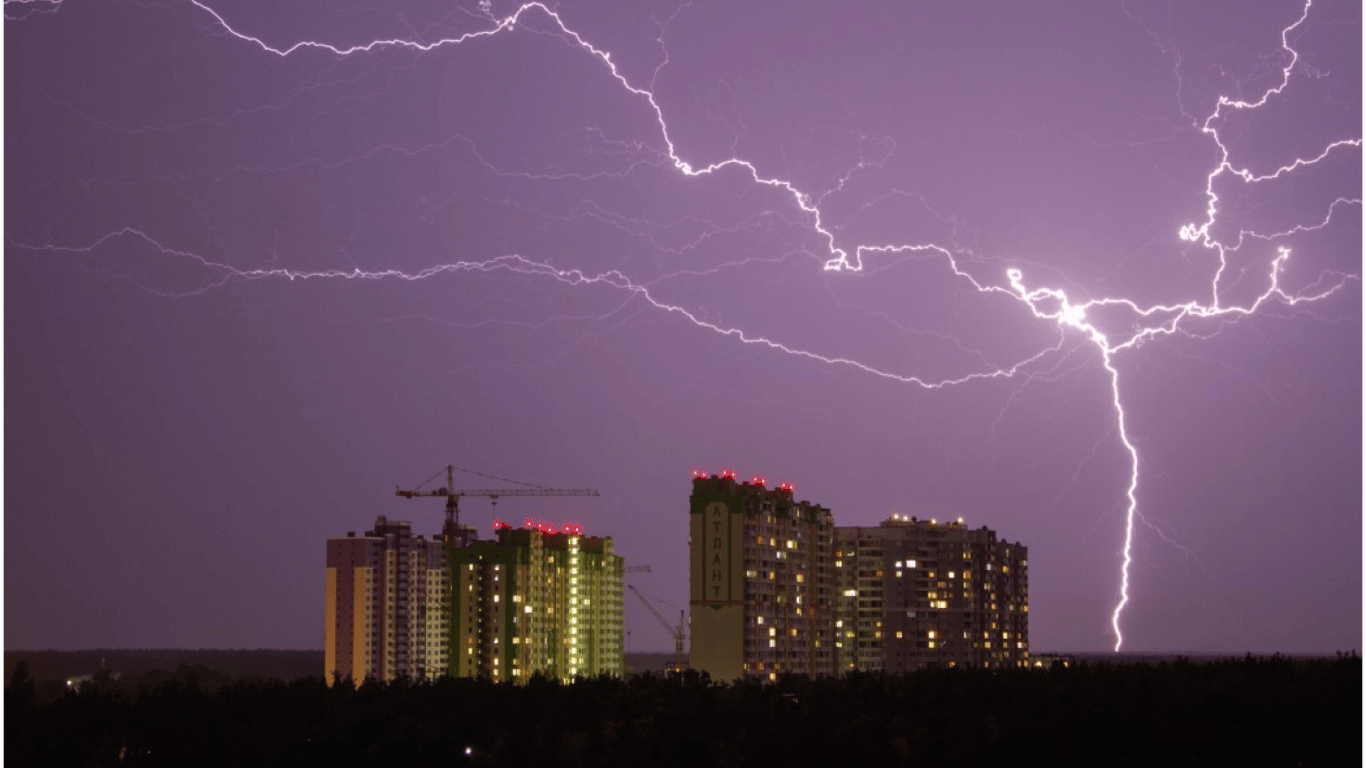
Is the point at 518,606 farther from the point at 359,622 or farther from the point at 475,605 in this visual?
the point at 359,622

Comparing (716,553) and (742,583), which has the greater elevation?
(716,553)

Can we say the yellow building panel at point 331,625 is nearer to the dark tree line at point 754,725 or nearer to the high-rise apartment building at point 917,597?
the high-rise apartment building at point 917,597

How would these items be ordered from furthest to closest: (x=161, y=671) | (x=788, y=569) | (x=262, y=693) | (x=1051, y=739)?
(x=161, y=671), (x=788, y=569), (x=262, y=693), (x=1051, y=739)

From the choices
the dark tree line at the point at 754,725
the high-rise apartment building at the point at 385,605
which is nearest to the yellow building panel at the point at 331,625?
the high-rise apartment building at the point at 385,605

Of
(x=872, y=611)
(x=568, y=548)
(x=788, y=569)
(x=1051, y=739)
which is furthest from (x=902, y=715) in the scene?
(x=568, y=548)

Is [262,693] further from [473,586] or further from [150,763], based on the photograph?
[473,586]

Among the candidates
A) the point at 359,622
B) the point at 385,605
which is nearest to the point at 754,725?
the point at 359,622

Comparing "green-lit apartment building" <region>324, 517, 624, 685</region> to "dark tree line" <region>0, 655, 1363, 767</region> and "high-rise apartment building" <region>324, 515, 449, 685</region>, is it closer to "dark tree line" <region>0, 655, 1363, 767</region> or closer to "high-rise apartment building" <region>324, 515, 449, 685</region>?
"high-rise apartment building" <region>324, 515, 449, 685</region>
